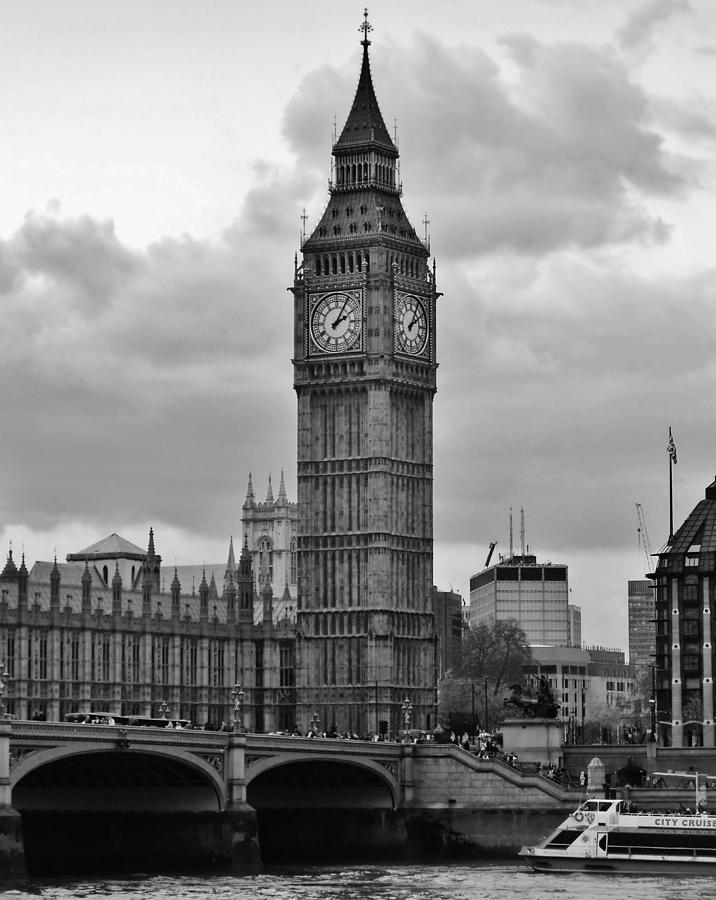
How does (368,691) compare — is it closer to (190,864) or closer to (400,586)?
(400,586)

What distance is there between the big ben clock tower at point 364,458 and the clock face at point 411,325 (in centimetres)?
15

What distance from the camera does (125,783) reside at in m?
139

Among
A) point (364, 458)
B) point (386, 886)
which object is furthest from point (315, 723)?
point (386, 886)

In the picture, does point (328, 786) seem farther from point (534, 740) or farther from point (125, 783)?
point (125, 783)

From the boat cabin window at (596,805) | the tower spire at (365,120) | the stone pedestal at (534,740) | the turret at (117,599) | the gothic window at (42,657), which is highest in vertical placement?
the tower spire at (365,120)

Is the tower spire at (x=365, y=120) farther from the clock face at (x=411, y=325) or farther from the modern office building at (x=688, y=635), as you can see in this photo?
the modern office building at (x=688, y=635)

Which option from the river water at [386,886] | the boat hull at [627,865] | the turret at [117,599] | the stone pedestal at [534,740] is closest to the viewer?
the river water at [386,886]

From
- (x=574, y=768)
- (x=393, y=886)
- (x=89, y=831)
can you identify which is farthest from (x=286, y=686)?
(x=393, y=886)

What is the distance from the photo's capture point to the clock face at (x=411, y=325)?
193 m

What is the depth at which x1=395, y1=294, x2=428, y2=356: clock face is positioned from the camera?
19325 cm

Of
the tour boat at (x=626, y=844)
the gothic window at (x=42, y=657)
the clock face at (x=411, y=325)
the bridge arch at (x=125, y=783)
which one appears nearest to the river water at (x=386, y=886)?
the tour boat at (x=626, y=844)

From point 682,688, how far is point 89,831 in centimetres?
5438

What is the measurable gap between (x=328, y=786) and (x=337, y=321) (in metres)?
50.1

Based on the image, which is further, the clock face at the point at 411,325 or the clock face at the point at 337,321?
the clock face at the point at 411,325
